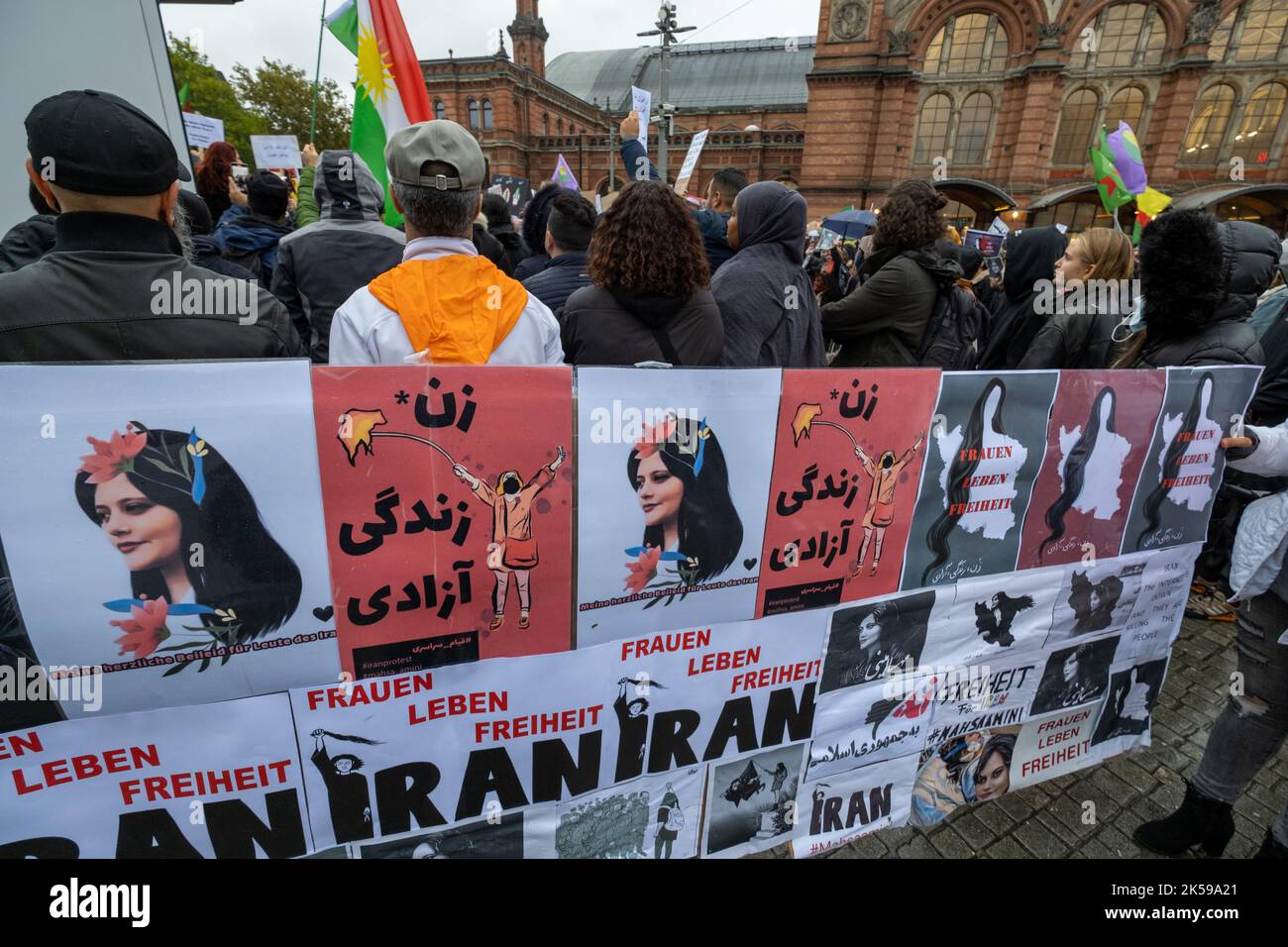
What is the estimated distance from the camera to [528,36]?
46.6 m

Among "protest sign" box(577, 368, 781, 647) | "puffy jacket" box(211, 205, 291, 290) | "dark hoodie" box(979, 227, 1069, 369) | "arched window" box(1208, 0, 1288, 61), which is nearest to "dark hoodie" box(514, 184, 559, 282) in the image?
"puffy jacket" box(211, 205, 291, 290)

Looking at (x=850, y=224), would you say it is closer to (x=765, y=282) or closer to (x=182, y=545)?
(x=765, y=282)

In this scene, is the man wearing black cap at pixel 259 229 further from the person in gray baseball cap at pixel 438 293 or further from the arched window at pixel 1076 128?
the arched window at pixel 1076 128

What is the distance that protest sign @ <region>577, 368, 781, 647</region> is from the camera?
5.11ft

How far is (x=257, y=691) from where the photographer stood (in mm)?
1415

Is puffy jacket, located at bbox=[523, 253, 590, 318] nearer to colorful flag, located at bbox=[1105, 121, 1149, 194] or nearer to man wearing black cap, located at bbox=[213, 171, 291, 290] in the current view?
man wearing black cap, located at bbox=[213, 171, 291, 290]

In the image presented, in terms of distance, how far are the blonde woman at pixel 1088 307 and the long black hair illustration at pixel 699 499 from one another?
2.49 metres

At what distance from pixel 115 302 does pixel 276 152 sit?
13.4 metres

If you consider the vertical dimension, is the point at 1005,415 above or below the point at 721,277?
below

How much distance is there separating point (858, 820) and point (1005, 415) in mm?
1590
